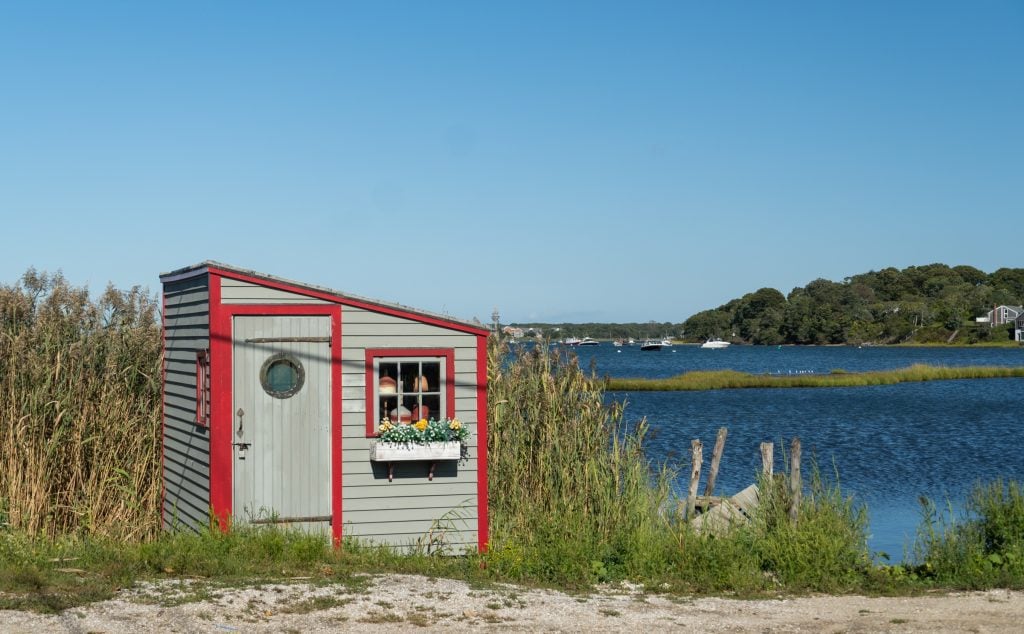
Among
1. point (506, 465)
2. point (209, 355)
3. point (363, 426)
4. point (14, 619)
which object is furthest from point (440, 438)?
point (14, 619)

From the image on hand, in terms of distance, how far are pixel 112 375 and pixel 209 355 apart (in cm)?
193

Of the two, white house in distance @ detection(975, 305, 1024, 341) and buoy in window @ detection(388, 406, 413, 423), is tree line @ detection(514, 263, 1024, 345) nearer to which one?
Result: white house in distance @ detection(975, 305, 1024, 341)

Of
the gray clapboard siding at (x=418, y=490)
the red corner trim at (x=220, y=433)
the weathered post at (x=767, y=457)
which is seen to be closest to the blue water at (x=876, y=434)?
the weathered post at (x=767, y=457)

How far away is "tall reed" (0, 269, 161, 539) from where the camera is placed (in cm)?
1129

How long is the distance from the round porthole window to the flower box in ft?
3.28

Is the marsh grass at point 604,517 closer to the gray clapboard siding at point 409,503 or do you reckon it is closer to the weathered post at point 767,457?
the weathered post at point 767,457

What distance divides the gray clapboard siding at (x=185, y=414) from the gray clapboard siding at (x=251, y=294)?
0.22m

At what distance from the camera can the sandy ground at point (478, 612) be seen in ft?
26.0

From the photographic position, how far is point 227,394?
1087cm

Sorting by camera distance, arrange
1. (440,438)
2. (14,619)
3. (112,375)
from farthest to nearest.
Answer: (112,375)
(440,438)
(14,619)

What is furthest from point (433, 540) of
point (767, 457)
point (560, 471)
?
point (767, 457)

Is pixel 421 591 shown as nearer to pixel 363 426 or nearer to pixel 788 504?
pixel 363 426

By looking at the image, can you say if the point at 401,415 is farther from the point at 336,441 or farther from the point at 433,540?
the point at 433,540

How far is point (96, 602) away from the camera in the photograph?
8.30 meters
